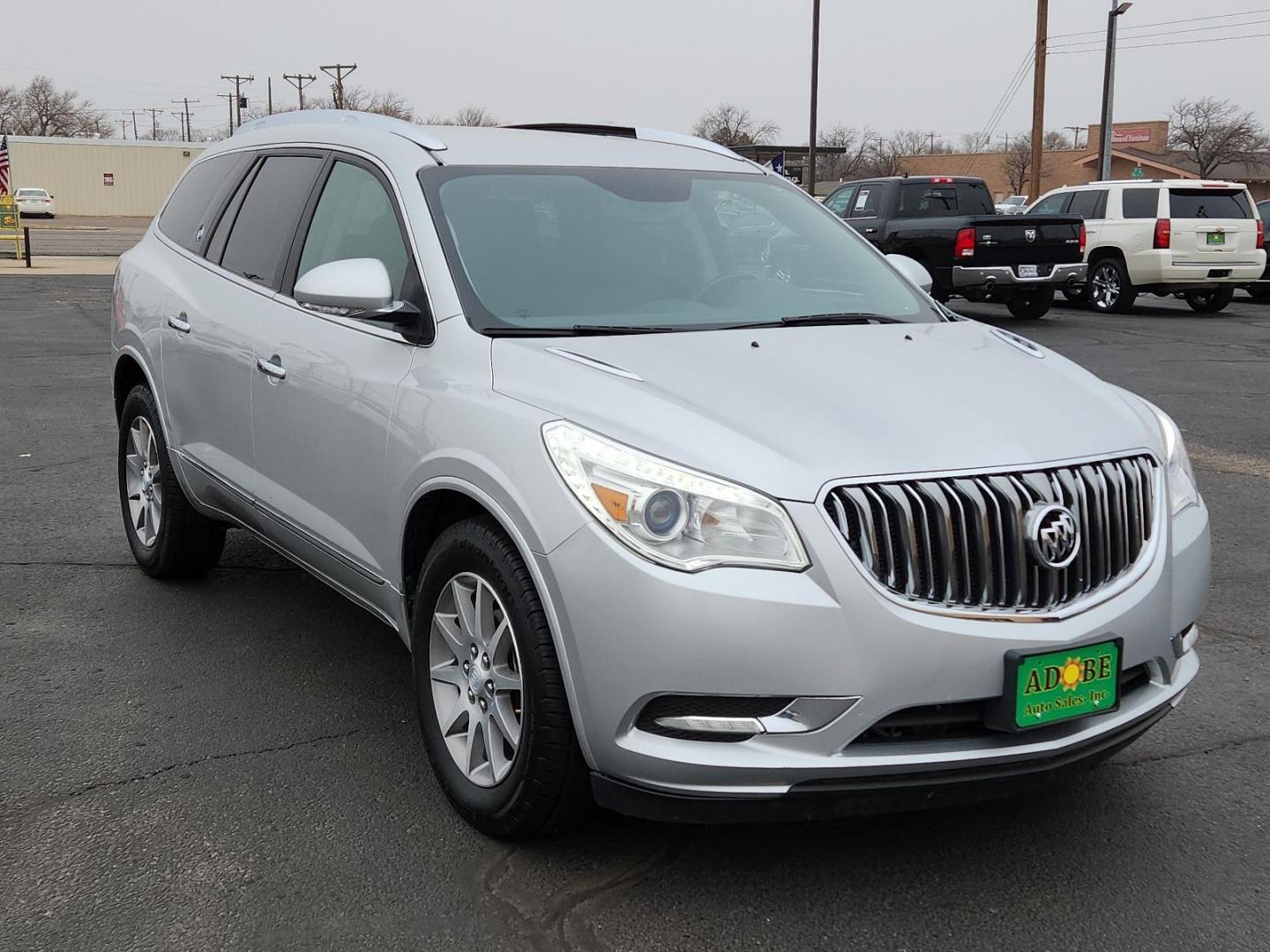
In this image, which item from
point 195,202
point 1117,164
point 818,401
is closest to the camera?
point 818,401

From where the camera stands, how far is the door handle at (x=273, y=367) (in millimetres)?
4102

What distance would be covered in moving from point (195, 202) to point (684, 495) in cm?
345

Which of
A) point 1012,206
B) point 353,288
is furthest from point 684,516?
point 1012,206

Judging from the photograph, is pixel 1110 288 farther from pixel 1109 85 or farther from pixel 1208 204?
pixel 1109 85

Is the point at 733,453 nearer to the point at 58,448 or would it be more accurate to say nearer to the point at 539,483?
the point at 539,483

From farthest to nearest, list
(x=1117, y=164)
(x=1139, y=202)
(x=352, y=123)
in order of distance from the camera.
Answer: (x=1117, y=164), (x=1139, y=202), (x=352, y=123)

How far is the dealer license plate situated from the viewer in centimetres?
271

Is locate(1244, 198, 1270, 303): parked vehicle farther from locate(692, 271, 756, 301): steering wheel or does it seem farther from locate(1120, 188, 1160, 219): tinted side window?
locate(692, 271, 756, 301): steering wheel

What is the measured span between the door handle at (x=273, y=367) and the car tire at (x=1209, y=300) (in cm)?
1795

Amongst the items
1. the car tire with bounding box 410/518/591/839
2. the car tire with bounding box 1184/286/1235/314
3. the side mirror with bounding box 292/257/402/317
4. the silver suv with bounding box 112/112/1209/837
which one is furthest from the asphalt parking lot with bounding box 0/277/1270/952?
the car tire with bounding box 1184/286/1235/314

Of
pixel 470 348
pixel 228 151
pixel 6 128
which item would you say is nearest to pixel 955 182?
pixel 228 151

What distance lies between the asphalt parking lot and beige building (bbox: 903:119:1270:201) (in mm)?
78610

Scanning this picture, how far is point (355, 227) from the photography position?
4.11 meters

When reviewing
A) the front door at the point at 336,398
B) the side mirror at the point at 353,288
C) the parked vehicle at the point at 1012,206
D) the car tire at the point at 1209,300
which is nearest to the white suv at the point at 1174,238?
the car tire at the point at 1209,300
